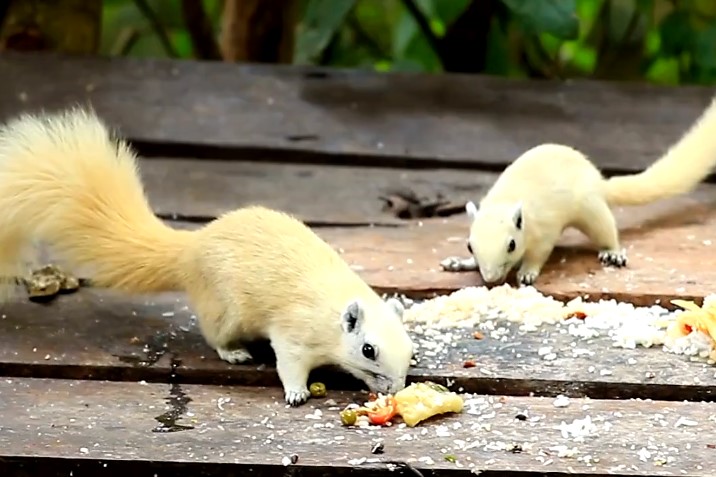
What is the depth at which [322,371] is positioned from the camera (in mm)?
1133

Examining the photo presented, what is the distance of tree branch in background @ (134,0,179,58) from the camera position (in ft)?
7.73

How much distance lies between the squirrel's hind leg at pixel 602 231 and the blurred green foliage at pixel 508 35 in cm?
47

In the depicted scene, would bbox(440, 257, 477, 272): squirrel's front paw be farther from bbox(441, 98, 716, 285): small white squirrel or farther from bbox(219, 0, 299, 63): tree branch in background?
bbox(219, 0, 299, 63): tree branch in background

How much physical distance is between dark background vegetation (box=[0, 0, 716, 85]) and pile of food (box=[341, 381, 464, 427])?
3.09ft

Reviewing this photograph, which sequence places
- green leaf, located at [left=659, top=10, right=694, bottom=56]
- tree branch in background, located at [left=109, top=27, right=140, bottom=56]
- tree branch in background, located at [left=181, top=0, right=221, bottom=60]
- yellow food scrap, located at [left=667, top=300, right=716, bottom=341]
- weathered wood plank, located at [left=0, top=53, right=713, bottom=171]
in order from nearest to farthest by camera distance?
yellow food scrap, located at [left=667, top=300, right=716, bottom=341] < weathered wood plank, located at [left=0, top=53, right=713, bottom=171] < green leaf, located at [left=659, top=10, right=694, bottom=56] < tree branch in background, located at [left=181, top=0, right=221, bottom=60] < tree branch in background, located at [left=109, top=27, right=140, bottom=56]

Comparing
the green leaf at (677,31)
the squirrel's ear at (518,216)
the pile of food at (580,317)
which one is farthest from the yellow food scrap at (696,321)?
the green leaf at (677,31)

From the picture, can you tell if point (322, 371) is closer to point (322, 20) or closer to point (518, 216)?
point (518, 216)

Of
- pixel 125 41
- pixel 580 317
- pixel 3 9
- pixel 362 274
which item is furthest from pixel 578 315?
pixel 125 41

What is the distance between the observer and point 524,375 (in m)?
1.10

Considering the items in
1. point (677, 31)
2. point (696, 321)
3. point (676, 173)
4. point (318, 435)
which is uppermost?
point (677, 31)

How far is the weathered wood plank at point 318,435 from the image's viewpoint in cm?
92

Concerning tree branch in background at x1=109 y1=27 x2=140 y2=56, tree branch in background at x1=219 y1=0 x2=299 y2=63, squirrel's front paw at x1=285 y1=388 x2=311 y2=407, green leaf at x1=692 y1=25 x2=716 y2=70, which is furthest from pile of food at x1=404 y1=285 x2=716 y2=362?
tree branch in background at x1=109 y1=27 x2=140 y2=56

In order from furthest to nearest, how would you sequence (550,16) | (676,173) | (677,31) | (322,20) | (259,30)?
(259,30), (677,31), (322,20), (550,16), (676,173)

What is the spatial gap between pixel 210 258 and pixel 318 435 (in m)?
0.28
